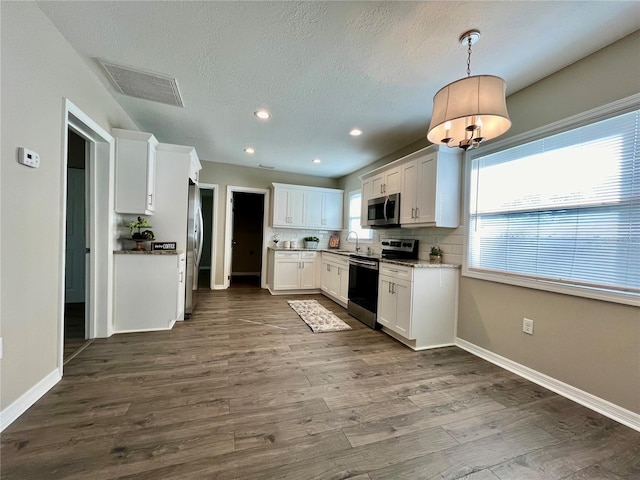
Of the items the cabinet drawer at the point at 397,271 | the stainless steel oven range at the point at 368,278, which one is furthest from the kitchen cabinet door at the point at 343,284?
the cabinet drawer at the point at 397,271

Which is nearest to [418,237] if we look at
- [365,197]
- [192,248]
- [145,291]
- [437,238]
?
[437,238]

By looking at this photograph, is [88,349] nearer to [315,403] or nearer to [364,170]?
[315,403]

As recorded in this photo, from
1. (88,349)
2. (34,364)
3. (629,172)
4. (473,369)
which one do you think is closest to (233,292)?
(88,349)

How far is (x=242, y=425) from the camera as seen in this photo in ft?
5.27

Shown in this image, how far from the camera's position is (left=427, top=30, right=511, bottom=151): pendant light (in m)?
1.49

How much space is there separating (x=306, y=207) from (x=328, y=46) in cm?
376

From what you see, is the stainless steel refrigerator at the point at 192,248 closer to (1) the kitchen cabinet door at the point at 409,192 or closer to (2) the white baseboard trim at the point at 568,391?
(1) the kitchen cabinet door at the point at 409,192

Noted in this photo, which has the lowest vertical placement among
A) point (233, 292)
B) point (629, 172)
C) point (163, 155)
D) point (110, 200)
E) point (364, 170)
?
point (233, 292)

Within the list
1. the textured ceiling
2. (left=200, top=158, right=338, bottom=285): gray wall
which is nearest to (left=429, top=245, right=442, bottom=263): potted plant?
the textured ceiling

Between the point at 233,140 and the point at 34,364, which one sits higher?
the point at 233,140

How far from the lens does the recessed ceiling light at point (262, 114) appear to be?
306 cm

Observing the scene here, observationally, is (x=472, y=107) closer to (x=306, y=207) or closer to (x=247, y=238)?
(x=306, y=207)

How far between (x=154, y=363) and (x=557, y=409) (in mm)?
3214

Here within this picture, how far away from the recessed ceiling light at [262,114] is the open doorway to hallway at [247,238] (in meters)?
4.57
